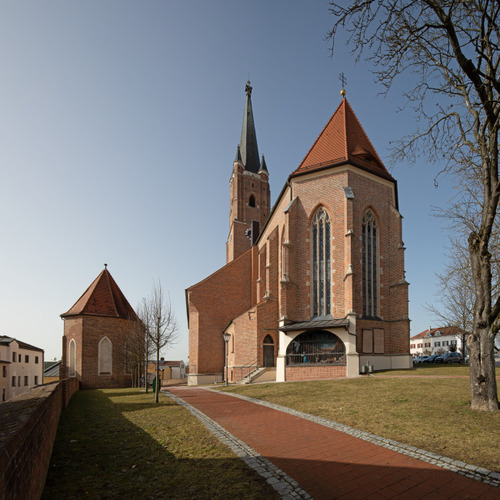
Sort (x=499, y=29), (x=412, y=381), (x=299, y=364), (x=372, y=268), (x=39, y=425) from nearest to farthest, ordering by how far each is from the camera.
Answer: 1. (x=39, y=425)
2. (x=499, y=29)
3. (x=412, y=381)
4. (x=299, y=364)
5. (x=372, y=268)

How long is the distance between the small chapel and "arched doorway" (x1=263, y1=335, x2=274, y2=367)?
33.5 ft

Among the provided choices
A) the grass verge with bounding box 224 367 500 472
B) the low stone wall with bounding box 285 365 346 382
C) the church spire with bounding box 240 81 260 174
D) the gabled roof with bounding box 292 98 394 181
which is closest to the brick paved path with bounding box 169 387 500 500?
the grass verge with bounding box 224 367 500 472

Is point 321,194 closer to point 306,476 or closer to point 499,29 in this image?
point 499,29

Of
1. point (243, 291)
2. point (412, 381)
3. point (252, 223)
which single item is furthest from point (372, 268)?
point (252, 223)

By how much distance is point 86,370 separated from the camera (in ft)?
98.3

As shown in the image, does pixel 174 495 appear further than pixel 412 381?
No

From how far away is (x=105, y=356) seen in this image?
102 feet

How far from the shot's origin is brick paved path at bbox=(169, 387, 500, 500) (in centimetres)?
467

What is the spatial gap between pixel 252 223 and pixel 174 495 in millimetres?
47775

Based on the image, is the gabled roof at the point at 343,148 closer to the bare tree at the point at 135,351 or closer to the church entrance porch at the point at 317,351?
the church entrance porch at the point at 317,351

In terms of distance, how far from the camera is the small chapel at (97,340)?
30.1 m

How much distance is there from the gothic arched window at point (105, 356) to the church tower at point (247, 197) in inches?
917

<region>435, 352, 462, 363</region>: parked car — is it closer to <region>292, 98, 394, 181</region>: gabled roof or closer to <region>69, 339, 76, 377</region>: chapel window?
<region>292, 98, 394, 181</region>: gabled roof

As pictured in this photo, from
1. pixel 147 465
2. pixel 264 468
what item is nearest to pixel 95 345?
pixel 147 465
